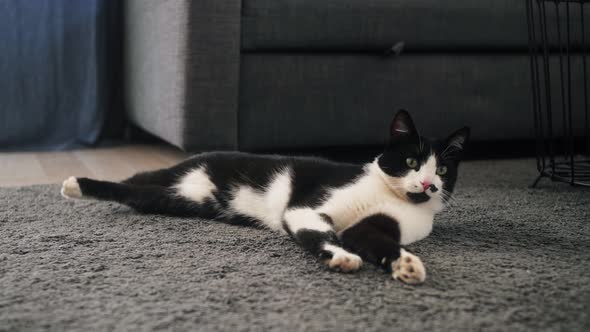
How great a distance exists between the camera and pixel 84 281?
2.34 ft

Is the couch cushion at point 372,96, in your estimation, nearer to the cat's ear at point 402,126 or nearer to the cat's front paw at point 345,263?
the cat's ear at point 402,126

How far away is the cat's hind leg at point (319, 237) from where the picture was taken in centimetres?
76

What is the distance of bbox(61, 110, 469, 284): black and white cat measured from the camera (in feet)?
2.73

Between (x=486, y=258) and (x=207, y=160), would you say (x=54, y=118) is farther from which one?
(x=486, y=258)

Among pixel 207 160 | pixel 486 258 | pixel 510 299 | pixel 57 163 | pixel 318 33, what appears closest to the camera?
pixel 510 299

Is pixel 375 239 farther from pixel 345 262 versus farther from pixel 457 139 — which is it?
pixel 457 139

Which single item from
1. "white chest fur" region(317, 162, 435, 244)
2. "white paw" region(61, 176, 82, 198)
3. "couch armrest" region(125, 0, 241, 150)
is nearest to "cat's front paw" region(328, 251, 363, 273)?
"white chest fur" region(317, 162, 435, 244)

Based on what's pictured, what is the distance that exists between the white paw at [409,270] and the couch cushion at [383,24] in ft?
2.93

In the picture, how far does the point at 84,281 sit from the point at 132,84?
1.45 m

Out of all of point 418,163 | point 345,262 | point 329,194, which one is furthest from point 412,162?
point 345,262

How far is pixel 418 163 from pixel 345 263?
0.81ft

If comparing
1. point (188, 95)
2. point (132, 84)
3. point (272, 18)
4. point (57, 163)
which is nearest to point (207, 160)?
point (188, 95)

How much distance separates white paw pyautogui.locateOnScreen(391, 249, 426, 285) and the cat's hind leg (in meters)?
0.05

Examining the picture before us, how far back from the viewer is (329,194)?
0.95 m
